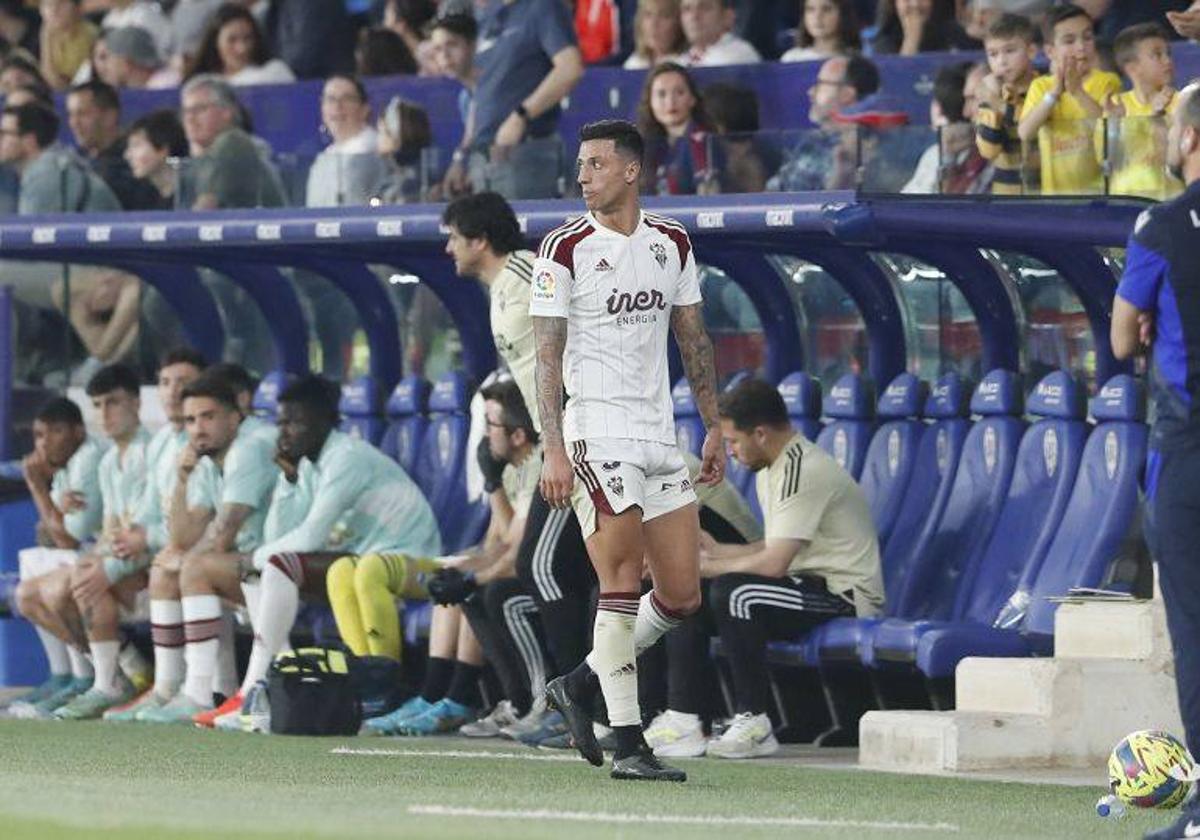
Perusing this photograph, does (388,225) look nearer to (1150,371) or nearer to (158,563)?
(158,563)

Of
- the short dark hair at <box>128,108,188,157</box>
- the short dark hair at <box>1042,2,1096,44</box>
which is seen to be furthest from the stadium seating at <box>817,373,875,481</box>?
the short dark hair at <box>128,108,188,157</box>

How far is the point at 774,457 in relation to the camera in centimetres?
1227

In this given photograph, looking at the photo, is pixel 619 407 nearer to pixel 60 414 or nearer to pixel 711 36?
pixel 60 414

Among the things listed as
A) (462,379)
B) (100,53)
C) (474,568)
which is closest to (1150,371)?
(474,568)

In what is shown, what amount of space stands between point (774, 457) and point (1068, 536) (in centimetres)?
122

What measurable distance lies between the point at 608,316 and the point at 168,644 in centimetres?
→ 494

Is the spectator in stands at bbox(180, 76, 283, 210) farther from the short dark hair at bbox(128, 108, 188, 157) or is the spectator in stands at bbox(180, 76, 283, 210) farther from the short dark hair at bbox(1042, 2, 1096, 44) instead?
the short dark hair at bbox(1042, 2, 1096, 44)

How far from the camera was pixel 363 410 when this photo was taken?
15.6 meters

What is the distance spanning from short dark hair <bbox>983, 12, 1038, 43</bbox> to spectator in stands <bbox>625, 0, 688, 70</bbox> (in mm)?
3647

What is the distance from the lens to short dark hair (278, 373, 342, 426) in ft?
45.5

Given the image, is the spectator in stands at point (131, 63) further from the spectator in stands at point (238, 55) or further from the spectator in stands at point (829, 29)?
the spectator in stands at point (829, 29)

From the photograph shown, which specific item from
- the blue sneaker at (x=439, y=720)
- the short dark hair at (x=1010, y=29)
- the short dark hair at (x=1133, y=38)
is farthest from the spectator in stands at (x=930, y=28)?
the blue sneaker at (x=439, y=720)

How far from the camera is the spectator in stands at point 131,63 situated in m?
19.8

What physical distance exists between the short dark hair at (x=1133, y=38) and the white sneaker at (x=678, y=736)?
3273mm
